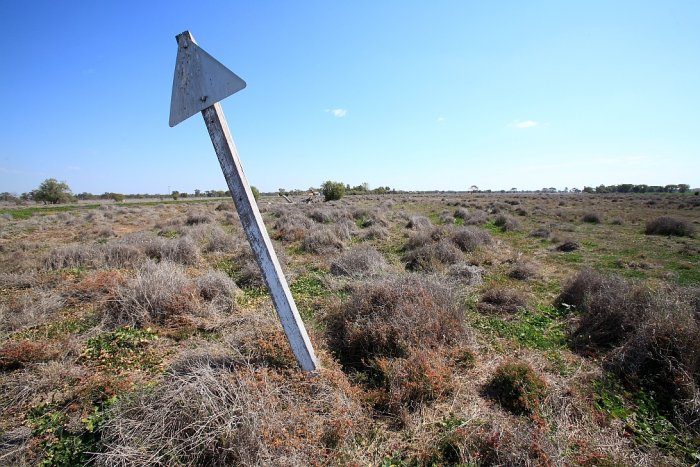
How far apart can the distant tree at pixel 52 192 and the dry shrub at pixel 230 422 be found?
63.9 metres

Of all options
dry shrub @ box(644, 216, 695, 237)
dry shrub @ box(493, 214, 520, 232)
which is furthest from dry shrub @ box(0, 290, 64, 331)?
dry shrub @ box(644, 216, 695, 237)

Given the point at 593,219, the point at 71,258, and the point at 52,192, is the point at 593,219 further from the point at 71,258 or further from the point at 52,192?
the point at 52,192

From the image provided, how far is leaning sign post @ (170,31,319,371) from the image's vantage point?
2.47 meters

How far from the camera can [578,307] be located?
19.6 feet

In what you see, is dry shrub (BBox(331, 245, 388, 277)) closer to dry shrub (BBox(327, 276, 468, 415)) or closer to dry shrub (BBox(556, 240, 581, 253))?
dry shrub (BBox(327, 276, 468, 415))

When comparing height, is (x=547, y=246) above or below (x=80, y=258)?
A: below

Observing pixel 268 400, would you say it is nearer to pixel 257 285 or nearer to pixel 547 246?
pixel 257 285

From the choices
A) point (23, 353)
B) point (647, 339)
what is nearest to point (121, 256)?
point (23, 353)

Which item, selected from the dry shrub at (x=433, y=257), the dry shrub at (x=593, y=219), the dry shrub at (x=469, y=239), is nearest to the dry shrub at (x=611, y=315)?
the dry shrub at (x=433, y=257)

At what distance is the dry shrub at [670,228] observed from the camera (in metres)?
14.5

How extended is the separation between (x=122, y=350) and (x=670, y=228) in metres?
22.3

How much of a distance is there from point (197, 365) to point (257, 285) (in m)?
3.85

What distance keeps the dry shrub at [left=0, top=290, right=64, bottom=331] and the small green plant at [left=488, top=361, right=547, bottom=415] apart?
23.0 ft

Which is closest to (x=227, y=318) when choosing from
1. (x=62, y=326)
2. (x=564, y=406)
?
(x=62, y=326)
